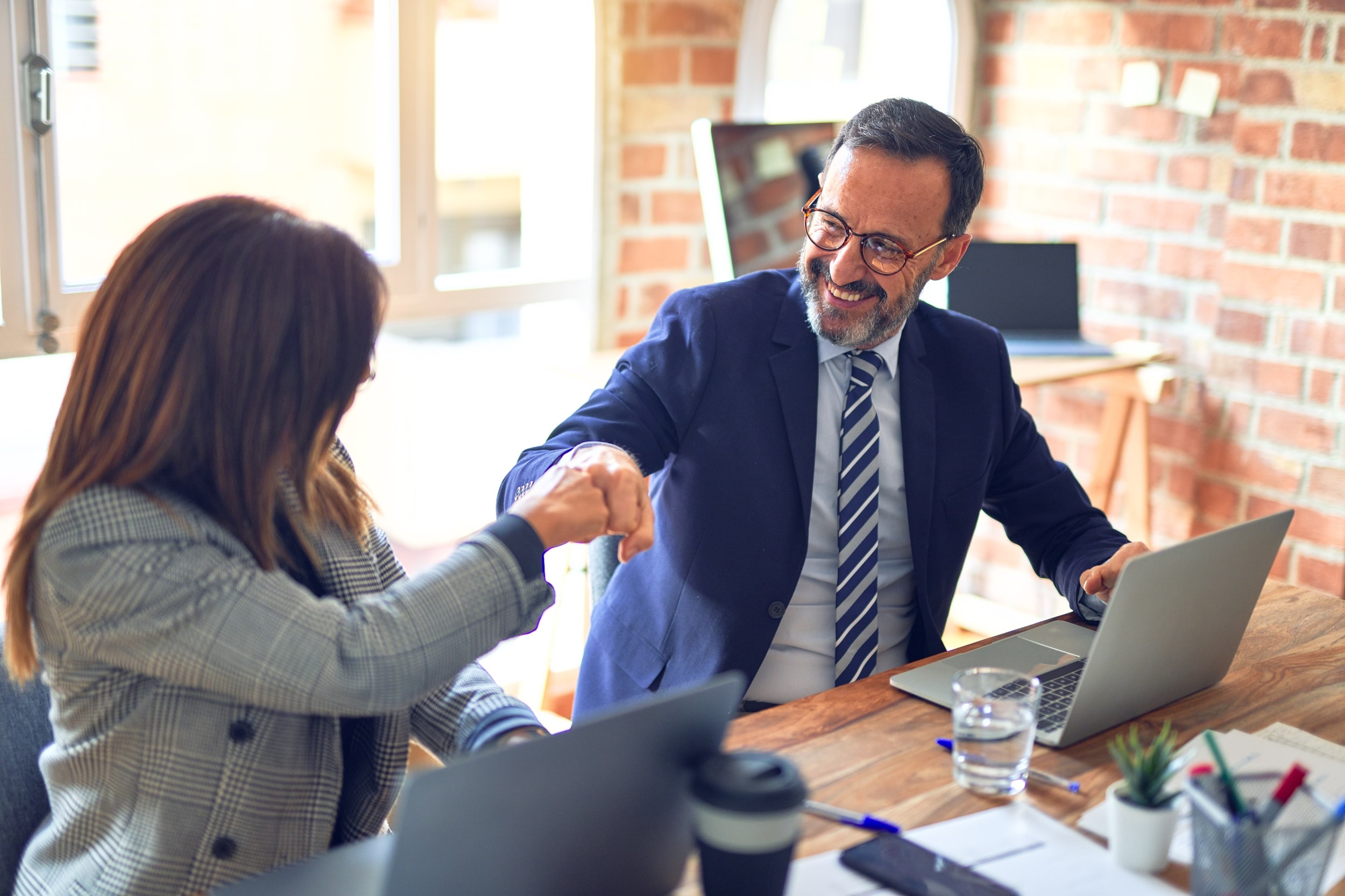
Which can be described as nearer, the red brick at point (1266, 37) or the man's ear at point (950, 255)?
the man's ear at point (950, 255)

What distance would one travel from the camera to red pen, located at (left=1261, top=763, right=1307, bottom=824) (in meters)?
0.98

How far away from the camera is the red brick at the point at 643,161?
2.75m

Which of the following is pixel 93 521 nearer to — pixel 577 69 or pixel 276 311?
pixel 276 311

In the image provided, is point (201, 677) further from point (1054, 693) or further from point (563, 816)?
point (1054, 693)

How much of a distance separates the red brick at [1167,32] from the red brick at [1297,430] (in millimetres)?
845

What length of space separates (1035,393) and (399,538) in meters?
1.72

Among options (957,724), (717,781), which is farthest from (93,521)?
(957,724)

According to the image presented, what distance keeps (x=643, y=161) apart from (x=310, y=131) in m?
0.71

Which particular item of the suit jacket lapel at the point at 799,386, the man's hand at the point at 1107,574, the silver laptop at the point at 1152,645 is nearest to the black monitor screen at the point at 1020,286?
the suit jacket lapel at the point at 799,386

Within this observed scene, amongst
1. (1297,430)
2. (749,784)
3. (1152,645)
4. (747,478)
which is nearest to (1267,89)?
(1297,430)

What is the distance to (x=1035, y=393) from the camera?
3312mm

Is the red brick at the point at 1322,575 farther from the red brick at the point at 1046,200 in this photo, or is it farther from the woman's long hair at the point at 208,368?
the woman's long hair at the point at 208,368

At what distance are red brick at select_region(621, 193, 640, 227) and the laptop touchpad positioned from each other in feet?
4.93

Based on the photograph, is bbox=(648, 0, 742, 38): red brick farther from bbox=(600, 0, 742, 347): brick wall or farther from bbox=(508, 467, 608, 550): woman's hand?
bbox=(508, 467, 608, 550): woman's hand
